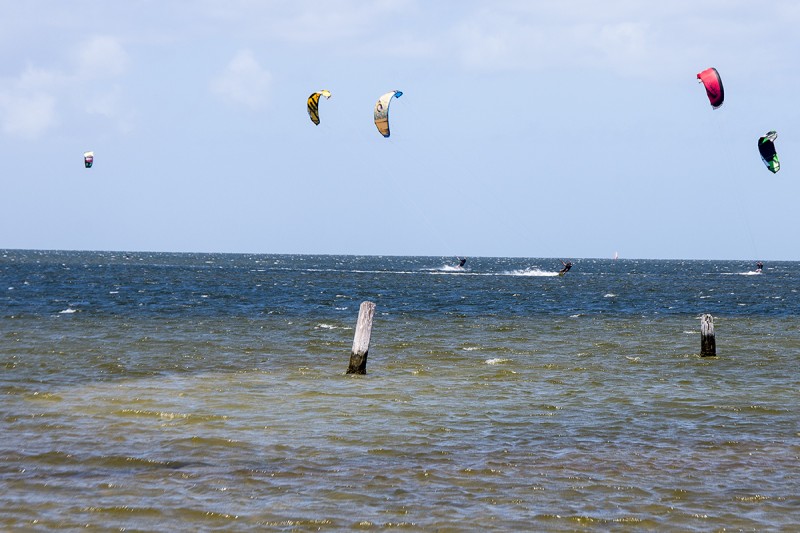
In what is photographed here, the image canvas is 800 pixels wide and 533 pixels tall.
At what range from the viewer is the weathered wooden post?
66.0 ft

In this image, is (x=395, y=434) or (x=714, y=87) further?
(x=714, y=87)

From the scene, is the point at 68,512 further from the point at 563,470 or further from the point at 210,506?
the point at 563,470

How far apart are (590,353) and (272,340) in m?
9.56

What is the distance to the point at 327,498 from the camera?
9430 millimetres

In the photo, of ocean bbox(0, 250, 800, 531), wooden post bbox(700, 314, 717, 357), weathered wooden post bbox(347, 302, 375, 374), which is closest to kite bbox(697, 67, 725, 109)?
ocean bbox(0, 250, 800, 531)

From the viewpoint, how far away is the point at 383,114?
40.5 meters

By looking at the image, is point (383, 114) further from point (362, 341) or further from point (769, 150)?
point (362, 341)

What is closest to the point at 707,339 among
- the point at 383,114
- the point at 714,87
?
the point at 714,87

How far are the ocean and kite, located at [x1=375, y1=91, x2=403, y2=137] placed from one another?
44.3 ft

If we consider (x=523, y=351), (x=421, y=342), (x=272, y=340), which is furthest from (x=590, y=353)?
(x=272, y=340)

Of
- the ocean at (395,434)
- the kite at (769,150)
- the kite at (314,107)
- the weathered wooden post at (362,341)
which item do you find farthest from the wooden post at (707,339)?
the kite at (314,107)

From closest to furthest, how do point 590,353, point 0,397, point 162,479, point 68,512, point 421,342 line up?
point 68,512, point 162,479, point 0,397, point 590,353, point 421,342

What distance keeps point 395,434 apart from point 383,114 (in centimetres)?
2882

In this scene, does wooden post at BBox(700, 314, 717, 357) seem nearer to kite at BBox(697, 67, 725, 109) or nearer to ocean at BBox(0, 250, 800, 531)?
ocean at BBox(0, 250, 800, 531)
